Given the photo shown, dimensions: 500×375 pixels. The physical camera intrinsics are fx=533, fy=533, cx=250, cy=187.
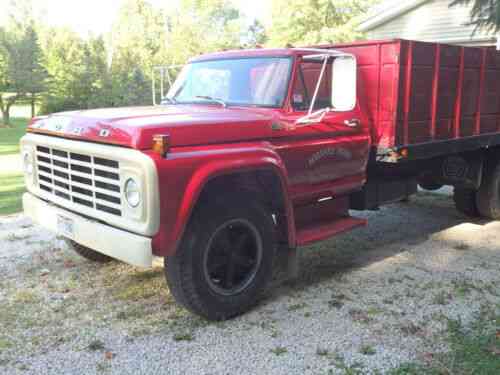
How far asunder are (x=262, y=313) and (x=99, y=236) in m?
1.45

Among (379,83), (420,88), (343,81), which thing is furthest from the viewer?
(420,88)

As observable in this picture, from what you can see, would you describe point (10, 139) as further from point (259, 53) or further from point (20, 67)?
point (259, 53)

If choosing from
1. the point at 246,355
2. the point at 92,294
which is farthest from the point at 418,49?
the point at 92,294

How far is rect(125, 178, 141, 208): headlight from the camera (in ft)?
11.8

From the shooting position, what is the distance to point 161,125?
3.73 m

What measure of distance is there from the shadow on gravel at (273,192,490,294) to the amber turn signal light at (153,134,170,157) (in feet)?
5.68

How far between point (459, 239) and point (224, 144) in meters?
3.80

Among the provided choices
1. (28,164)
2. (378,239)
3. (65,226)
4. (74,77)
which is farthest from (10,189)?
(74,77)

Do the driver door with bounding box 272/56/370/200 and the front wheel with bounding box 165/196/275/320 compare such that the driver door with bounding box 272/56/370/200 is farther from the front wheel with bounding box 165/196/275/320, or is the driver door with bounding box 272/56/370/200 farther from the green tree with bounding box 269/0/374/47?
the green tree with bounding box 269/0/374/47

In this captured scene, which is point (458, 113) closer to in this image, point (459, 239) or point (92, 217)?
point (459, 239)

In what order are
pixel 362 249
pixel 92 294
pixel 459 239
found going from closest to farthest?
pixel 92 294
pixel 362 249
pixel 459 239

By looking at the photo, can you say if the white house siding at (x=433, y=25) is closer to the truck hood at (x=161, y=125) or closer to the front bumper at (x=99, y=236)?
the truck hood at (x=161, y=125)

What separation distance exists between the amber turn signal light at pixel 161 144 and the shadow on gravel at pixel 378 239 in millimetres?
1730

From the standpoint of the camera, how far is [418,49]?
5336 mm
